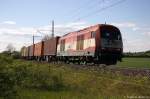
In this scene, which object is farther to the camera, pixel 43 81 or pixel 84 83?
pixel 84 83

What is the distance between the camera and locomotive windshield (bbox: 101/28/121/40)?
28.7 metres

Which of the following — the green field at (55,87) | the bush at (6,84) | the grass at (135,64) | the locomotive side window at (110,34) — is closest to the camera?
the bush at (6,84)

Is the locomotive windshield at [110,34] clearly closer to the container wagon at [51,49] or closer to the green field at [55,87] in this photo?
the green field at [55,87]

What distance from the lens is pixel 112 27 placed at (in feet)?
96.6

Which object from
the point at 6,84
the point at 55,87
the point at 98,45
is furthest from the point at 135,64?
the point at 6,84

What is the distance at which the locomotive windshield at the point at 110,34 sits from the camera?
94.3 ft

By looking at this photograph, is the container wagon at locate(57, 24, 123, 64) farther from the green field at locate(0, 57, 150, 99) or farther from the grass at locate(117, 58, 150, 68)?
the green field at locate(0, 57, 150, 99)

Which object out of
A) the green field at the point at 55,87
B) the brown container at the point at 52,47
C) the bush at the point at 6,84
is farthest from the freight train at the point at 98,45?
the bush at the point at 6,84

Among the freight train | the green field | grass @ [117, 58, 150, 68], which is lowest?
the green field

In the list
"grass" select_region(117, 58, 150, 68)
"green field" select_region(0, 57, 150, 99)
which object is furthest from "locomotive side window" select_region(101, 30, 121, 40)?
"green field" select_region(0, 57, 150, 99)

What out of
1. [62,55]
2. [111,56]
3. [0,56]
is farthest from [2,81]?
[62,55]

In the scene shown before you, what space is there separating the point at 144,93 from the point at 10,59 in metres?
5.21

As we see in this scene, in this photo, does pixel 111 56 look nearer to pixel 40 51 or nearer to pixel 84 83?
pixel 84 83

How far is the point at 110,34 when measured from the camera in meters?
29.1
